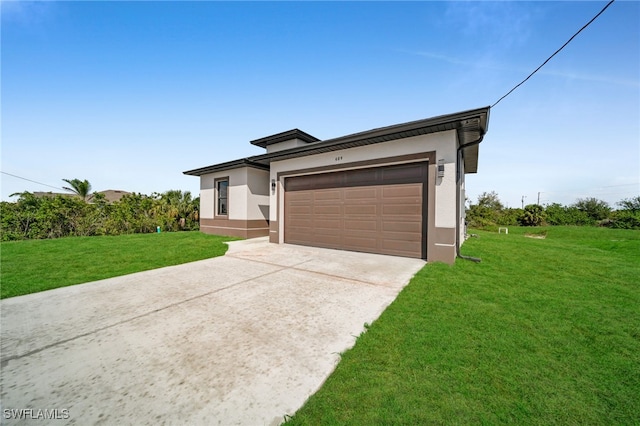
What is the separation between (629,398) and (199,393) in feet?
11.1

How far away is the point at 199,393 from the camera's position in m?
1.82

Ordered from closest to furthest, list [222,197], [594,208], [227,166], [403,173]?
[403,173] < [227,166] < [222,197] < [594,208]

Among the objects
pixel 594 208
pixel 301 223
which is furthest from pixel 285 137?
pixel 594 208

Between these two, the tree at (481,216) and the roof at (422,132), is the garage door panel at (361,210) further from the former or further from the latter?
the tree at (481,216)

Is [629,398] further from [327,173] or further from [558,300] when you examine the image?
[327,173]

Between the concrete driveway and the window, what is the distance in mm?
7847

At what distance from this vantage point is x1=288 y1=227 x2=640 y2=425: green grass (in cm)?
163

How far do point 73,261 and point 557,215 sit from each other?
3690 centimetres

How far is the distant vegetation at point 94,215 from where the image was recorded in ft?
38.8

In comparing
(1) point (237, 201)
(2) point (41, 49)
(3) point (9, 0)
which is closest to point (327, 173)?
(1) point (237, 201)

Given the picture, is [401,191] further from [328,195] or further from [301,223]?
[301,223]

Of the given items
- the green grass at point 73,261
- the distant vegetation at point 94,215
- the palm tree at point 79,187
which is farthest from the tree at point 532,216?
the palm tree at point 79,187

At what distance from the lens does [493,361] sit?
217cm

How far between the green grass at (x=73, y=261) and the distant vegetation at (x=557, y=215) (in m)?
23.9
